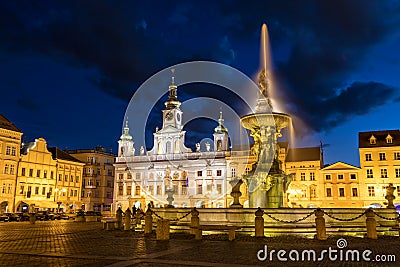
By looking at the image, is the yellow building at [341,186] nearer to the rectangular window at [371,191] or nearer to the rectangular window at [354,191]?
the rectangular window at [354,191]

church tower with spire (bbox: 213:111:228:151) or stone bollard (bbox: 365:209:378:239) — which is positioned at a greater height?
church tower with spire (bbox: 213:111:228:151)

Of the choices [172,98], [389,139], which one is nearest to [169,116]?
A: [172,98]

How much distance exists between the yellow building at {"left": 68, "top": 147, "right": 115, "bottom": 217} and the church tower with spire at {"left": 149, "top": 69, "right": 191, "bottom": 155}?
10363 millimetres

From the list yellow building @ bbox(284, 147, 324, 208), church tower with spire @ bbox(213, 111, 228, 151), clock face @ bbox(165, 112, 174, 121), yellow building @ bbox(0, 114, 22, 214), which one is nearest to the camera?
yellow building @ bbox(0, 114, 22, 214)

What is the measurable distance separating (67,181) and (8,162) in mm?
13022

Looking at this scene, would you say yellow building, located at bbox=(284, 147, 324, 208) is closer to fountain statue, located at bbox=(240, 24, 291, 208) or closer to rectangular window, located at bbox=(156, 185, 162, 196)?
rectangular window, located at bbox=(156, 185, 162, 196)

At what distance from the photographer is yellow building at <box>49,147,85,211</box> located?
200 feet

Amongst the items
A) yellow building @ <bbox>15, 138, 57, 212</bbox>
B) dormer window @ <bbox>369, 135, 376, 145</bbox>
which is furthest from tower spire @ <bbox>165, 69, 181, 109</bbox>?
dormer window @ <bbox>369, 135, 376, 145</bbox>

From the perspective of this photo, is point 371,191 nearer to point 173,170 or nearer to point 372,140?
point 372,140

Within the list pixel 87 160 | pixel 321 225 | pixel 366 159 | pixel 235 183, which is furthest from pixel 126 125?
pixel 321 225

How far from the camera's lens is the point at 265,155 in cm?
2006

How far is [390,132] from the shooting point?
5347 centimetres

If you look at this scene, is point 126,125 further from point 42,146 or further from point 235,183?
point 235,183

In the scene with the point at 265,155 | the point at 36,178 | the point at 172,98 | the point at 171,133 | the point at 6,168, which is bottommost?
the point at 265,155
